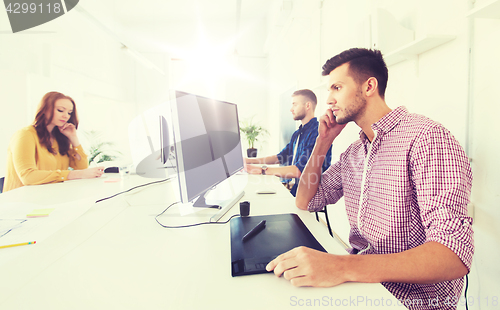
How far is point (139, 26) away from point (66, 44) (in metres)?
2.36

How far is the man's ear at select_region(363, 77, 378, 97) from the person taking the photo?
1039 mm

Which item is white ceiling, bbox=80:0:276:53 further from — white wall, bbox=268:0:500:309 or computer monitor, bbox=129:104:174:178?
white wall, bbox=268:0:500:309

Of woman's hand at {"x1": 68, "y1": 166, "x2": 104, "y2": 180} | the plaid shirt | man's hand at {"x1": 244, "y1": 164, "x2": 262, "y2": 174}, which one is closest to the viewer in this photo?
the plaid shirt

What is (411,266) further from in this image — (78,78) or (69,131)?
(78,78)

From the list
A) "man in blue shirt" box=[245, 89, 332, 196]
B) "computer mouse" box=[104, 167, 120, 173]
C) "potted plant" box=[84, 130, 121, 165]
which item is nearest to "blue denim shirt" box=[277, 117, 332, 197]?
"man in blue shirt" box=[245, 89, 332, 196]

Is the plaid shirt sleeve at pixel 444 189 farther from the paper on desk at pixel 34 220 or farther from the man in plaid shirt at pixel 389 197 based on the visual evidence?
the paper on desk at pixel 34 220

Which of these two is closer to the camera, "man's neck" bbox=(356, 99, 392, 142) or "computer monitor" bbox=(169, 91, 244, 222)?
"computer monitor" bbox=(169, 91, 244, 222)

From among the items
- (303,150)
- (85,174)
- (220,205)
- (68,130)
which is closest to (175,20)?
(68,130)

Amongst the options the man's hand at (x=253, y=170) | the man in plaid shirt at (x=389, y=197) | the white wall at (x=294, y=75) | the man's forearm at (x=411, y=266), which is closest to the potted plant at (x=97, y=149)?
the white wall at (x=294, y=75)

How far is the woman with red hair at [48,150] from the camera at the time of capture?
5.82 ft

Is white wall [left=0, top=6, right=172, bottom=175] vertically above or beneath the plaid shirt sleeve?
above

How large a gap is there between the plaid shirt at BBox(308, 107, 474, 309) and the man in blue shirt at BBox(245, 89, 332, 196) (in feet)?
3.05

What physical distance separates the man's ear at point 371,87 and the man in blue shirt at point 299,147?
3.38ft

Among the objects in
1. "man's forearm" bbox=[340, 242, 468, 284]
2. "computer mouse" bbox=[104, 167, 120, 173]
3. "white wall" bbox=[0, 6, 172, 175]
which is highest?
"white wall" bbox=[0, 6, 172, 175]
